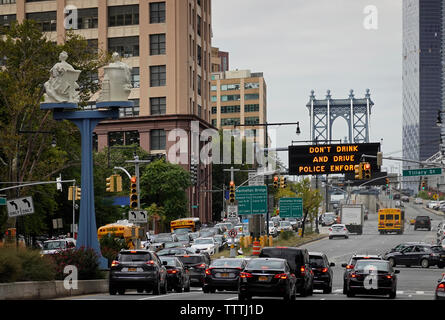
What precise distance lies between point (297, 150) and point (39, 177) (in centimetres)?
2385

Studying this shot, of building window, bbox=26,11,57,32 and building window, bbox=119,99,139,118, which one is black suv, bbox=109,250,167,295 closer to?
building window, bbox=119,99,139,118

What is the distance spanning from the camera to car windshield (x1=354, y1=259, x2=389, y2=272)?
32.5 meters

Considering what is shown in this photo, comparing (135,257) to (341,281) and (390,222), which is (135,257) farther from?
(390,222)

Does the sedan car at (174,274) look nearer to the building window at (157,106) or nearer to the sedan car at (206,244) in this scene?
the sedan car at (206,244)

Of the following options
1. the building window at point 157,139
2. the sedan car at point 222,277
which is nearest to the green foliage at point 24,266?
the sedan car at point 222,277

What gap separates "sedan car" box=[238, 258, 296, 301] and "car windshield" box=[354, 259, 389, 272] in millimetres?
5307

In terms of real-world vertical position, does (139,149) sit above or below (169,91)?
below

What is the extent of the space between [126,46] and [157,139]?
1174 cm

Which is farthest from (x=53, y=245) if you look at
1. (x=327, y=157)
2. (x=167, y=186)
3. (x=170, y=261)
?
(x=167, y=186)

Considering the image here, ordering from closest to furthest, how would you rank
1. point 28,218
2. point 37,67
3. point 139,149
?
point 37,67
point 28,218
point 139,149

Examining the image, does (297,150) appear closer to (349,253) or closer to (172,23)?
(349,253)

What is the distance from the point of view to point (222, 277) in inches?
1346
